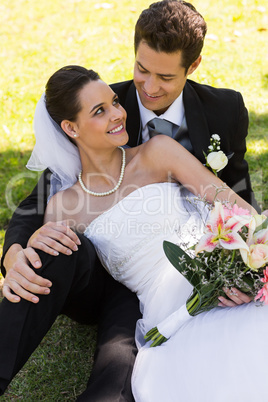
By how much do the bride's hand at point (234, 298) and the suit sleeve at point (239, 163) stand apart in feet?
4.64

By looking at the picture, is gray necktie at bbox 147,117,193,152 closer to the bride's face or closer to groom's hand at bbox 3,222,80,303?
the bride's face

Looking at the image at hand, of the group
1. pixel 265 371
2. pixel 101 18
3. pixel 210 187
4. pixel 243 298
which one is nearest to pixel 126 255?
pixel 210 187

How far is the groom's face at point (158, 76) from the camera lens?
10.9ft

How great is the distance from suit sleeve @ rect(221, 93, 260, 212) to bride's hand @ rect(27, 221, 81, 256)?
148 centimetres

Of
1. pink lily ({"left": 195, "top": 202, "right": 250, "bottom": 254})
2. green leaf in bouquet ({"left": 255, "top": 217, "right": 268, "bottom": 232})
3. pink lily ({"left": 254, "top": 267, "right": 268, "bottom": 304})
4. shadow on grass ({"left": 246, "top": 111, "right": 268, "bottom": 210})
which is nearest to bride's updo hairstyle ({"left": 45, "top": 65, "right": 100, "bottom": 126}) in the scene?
pink lily ({"left": 195, "top": 202, "right": 250, "bottom": 254})

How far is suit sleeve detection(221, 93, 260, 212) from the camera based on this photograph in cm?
375

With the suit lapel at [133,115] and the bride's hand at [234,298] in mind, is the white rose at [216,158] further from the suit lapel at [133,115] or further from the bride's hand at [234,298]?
the suit lapel at [133,115]

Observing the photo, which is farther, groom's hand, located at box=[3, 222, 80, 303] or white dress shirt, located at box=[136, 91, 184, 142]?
white dress shirt, located at box=[136, 91, 184, 142]

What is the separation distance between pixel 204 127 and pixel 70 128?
3.02 feet

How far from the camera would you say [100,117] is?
3273 mm

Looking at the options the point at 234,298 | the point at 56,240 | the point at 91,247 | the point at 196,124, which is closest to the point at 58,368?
the point at 91,247

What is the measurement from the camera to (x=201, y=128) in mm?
3574

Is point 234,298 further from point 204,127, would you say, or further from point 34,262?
point 204,127

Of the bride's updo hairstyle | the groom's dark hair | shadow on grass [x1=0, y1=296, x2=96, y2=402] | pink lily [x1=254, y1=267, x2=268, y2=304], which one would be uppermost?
the groom's dark hair
